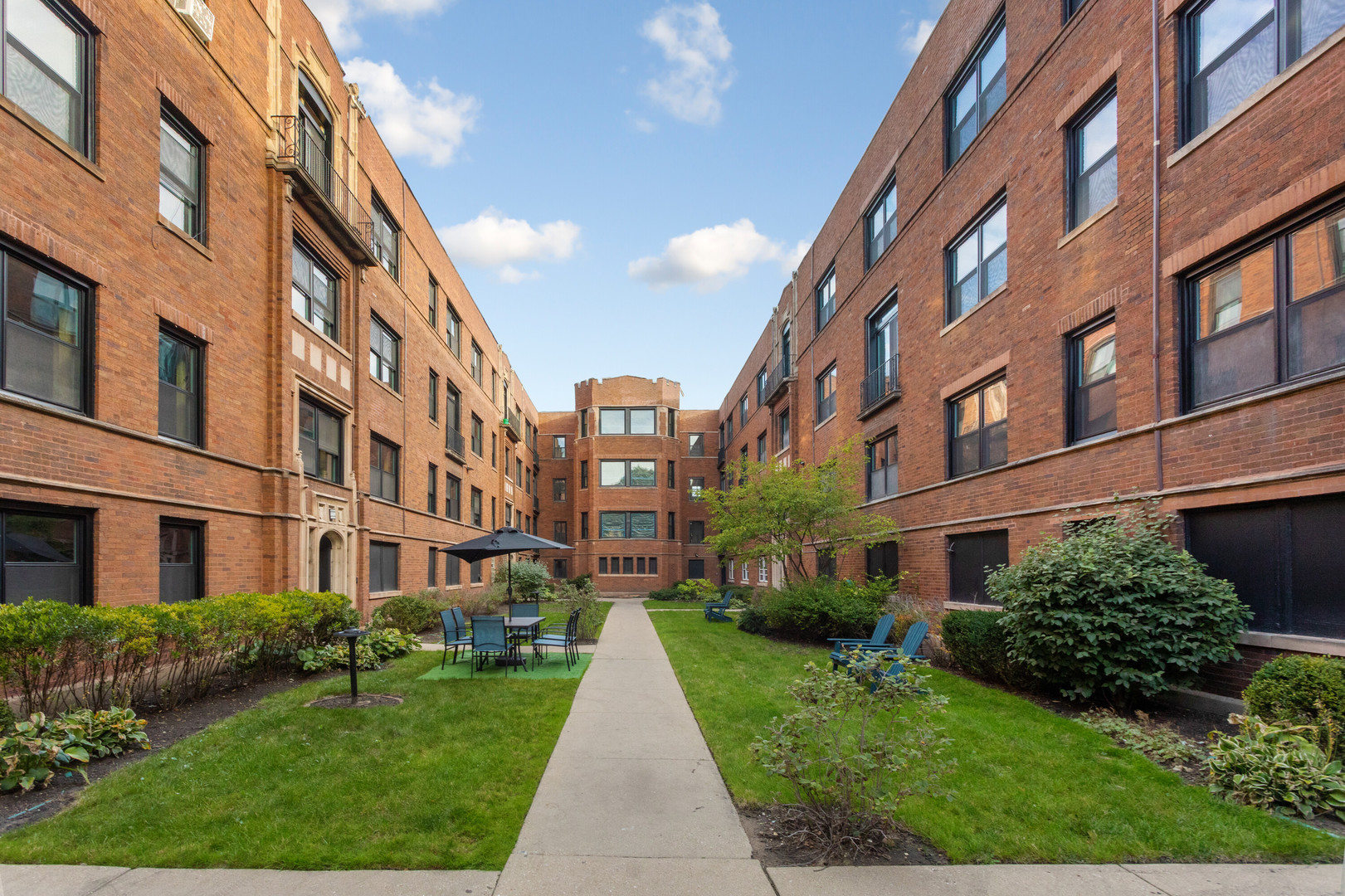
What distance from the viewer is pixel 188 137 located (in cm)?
1116

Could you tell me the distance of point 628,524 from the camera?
43.1 meters

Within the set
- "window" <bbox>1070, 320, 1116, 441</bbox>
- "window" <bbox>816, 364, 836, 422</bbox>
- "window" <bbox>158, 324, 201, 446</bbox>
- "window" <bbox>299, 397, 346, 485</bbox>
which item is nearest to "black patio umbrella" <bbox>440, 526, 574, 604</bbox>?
"window" <bbox>299, 397, 346, 485</bbox>

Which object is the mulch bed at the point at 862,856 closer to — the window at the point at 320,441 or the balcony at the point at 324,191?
the window at the point at 320,441

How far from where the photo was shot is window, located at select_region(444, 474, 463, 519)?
25.0 meters

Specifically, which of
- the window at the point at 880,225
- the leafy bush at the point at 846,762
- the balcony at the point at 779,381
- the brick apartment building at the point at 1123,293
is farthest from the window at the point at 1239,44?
the balcony at the point at 779,381

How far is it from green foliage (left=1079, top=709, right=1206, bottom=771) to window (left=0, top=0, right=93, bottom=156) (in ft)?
44.8

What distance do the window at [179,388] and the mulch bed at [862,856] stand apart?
10.1 meters

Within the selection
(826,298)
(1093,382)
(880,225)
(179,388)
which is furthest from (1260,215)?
(826,298)

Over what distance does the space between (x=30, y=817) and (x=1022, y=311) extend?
1396 cm

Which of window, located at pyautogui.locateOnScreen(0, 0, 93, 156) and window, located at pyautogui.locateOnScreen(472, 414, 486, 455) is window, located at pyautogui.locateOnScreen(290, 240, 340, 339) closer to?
window, located at pyautogui.locateOnScreen(0, 0, 93, 156)

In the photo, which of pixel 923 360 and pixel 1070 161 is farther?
pixel 923 360

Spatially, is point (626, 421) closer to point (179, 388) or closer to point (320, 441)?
point (320, 441)

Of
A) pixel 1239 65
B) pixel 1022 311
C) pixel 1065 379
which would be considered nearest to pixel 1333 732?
pixel 1065 379

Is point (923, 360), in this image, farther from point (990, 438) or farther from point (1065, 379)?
point (1065, 379)
